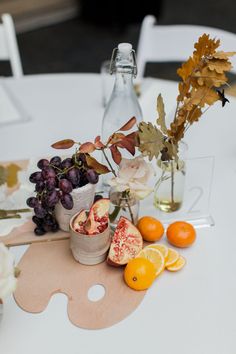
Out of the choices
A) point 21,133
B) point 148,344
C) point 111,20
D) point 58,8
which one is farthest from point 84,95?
point 58,8

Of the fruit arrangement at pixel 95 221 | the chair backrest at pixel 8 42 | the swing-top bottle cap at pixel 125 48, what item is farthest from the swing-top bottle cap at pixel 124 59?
the chair backrest at pixel 8 42

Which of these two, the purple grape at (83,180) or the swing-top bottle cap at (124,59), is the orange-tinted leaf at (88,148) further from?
the swing-top bottle cap at (124,59)

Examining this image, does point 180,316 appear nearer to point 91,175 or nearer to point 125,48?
point 91,175

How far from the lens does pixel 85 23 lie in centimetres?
388

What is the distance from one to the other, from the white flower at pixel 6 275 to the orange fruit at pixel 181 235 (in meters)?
0.36

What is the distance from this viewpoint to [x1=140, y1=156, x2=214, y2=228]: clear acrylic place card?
0.99m

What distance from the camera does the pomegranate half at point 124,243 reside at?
2.80ft

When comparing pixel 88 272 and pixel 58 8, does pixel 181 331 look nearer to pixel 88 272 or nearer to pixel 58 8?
pixel 88 272

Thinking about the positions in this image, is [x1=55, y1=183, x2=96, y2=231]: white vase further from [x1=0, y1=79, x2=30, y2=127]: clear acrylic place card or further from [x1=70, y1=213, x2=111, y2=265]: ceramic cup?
[x1=0, y1=79, x2=30, y2=127]: clear acrylic place card

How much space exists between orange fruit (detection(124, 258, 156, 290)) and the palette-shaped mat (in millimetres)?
13

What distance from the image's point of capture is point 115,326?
0.77 metres

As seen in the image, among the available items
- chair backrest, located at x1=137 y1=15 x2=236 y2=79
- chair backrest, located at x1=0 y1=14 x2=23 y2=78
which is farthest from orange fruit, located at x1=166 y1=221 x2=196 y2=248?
chair backrest, located at x1=0 y1=14 x2=23 y2=78

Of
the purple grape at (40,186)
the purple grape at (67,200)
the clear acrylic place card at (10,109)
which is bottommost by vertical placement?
the clear acrylic place card at (10,109)

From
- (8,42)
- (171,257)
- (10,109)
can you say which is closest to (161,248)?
(171,257)
